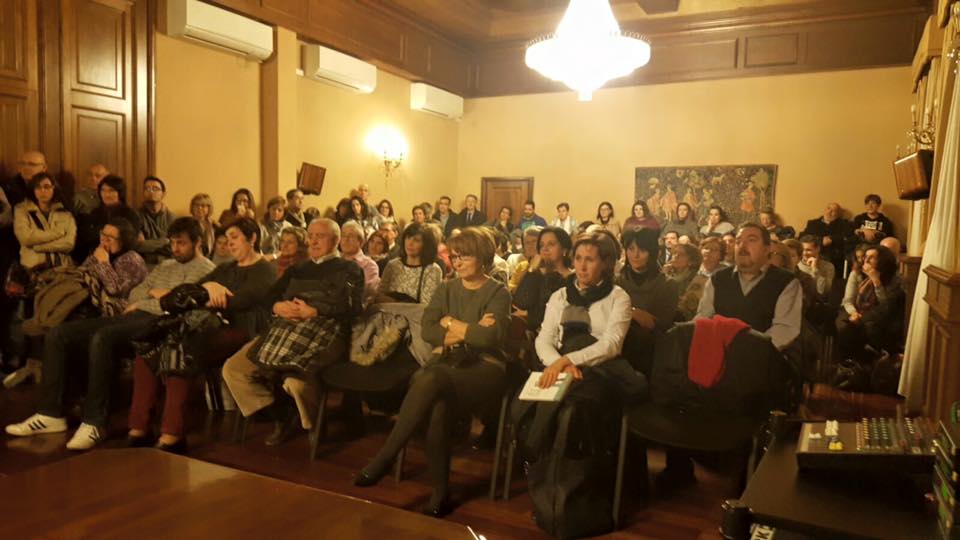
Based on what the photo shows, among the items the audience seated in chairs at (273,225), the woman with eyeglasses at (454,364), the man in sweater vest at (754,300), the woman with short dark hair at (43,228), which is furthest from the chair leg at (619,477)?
the audience seated in chairs at (273,225)

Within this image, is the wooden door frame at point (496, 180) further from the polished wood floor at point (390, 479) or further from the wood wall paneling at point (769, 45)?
the polished wood floor at point (390, 479)

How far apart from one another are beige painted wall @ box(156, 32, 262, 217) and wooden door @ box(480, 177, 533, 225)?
456 cm

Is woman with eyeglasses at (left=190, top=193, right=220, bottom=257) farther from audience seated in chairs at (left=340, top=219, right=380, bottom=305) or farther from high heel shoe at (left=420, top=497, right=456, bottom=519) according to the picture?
high heel shoe at (left=420, top=497, right=456, bottom=519)

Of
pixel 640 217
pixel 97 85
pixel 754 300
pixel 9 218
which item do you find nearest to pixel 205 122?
pixel 97 85

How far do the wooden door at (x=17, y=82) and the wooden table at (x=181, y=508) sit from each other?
5380 millimetres

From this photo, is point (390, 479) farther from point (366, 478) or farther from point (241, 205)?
point (241, 205)

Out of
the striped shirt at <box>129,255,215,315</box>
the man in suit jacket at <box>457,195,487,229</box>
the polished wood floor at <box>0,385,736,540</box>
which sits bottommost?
the polished wood floor at <box>0,385,736,540</box>

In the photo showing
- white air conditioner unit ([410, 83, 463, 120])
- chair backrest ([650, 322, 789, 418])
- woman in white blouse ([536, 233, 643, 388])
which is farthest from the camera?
white air conditioner unit ([410, 83, 463, 120])

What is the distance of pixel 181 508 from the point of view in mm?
1042

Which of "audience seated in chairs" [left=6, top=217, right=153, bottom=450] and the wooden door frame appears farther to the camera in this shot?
the wooden door frame

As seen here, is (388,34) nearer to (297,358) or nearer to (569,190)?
(569,190)

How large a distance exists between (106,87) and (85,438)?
3.57m

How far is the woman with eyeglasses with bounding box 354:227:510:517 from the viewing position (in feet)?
10.4

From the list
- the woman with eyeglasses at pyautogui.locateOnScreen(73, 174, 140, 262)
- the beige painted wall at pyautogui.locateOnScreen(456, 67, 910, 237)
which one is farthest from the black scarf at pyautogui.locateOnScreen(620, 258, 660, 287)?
the beige painted wall at pyautogui.locateOnScreen(456, 67, 910, 237)
